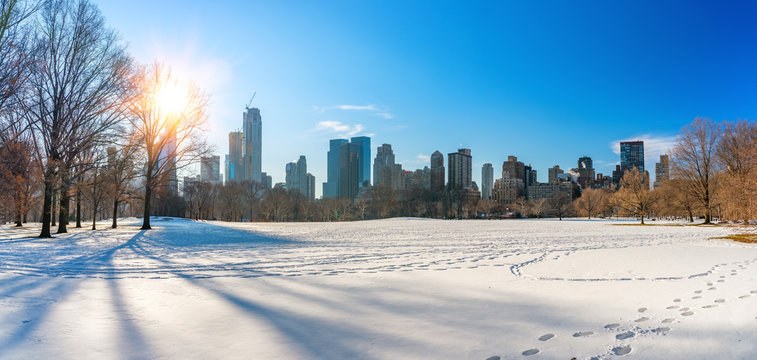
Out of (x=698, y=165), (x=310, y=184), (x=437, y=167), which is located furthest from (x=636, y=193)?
(x=310, y=184)

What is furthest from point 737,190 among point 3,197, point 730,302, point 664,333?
point 3,197

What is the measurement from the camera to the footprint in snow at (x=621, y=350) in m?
3.78

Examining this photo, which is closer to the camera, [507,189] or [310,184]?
[507,189]

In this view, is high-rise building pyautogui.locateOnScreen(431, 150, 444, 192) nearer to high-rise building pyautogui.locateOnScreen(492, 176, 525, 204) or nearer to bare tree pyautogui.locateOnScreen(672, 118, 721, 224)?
high-rise building pyautogui.locateOnScreen(492, 176, 525, 204)

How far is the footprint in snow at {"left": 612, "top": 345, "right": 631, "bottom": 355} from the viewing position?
12.4 feet

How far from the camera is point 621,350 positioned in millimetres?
3838

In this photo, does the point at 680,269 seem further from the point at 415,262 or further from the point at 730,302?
the point at 415,262

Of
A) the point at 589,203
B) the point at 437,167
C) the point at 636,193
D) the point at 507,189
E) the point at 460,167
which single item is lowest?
the point at 589,203

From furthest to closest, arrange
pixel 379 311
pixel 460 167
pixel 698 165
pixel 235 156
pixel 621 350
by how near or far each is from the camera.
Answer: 1. pixel 235 156
2. pixel 460 167
3. pixel 698 165
4. pixel 379 311
5. pixel 621 350

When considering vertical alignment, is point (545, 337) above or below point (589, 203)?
below

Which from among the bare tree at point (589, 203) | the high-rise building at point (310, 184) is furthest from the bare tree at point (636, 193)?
the high-rise building at point (310, 184)

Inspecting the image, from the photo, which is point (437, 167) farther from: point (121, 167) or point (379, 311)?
point (379, 311)

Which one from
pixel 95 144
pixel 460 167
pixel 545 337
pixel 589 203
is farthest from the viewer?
pixel 460 167

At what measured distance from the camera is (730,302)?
567cm
